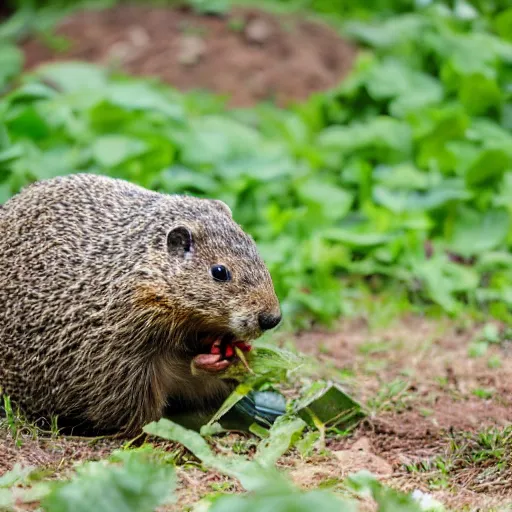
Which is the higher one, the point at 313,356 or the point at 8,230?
the point at 8,230

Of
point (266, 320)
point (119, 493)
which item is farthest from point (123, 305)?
point (119, 493)

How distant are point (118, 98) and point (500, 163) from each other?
3.09 m

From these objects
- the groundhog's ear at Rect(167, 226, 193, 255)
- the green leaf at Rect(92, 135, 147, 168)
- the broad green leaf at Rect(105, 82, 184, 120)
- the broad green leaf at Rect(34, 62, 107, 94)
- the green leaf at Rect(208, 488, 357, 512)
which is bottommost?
the broad green leaf at Rect(34, 62, 107, 94)

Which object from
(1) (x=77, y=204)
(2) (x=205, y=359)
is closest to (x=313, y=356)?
(2) (x=205, y=359)

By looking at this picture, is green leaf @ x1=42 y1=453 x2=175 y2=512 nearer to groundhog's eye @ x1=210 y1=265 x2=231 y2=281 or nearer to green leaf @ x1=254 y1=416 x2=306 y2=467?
green leaf @ x1=254 y1=416 x2=306 y2=467

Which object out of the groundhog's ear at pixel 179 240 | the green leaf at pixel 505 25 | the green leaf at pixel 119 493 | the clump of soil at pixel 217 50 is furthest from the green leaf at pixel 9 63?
the green leaf at pixel 119 493

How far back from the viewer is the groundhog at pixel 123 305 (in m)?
4.51

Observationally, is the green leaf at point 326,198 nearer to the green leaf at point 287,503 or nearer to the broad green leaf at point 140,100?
the broad green leaf at point 140,100

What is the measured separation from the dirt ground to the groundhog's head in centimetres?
60

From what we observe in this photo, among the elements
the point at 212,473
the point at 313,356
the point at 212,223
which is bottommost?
the point at 313,356

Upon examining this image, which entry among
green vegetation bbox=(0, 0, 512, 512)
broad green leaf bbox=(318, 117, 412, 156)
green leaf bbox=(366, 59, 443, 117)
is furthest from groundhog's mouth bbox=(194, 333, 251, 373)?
green leaf bbox=(366, 59, 443, 117)

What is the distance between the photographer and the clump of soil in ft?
34.5

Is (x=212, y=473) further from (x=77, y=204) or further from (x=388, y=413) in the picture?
(x=77, y=204)

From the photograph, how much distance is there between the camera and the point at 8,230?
505 centimetres
